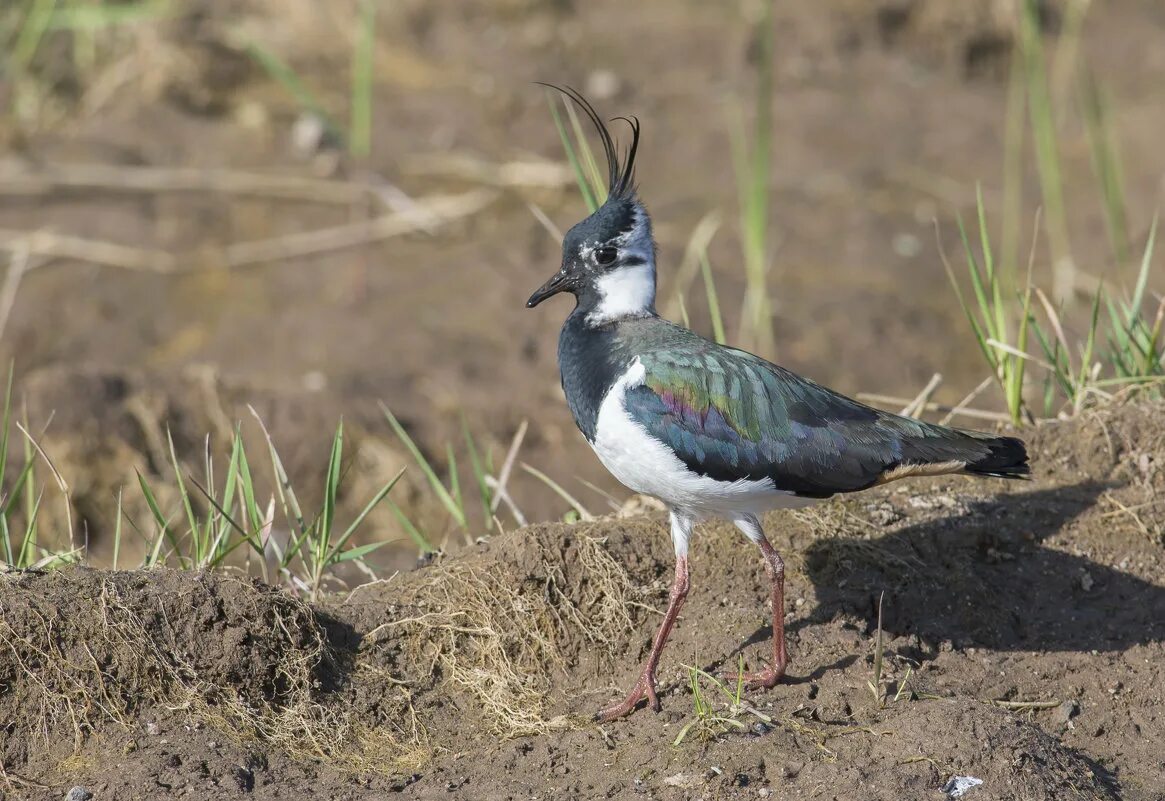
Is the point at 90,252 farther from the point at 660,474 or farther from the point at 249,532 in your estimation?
the point at 660,474

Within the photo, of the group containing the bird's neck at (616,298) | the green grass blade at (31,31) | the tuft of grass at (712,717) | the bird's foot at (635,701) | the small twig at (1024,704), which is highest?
the green grass blade at (31,31)

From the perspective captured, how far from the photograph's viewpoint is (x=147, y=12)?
10.2 meters

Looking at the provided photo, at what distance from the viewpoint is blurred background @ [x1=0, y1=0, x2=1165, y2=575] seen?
25.0 feet

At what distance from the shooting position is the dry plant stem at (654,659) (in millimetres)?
4496

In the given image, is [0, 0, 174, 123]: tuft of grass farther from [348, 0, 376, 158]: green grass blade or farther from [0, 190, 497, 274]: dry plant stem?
[348, 0, 376, 158]: green grass blade

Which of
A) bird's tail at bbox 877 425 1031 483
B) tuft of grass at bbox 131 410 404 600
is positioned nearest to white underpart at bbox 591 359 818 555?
bird's tail at bbox 877 425 1031 483

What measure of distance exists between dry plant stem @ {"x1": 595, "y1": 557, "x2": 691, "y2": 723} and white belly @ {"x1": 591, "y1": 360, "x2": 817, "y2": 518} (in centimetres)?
23

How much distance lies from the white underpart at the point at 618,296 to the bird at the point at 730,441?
16cm

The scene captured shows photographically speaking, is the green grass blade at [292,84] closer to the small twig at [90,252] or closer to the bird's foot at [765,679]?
the small twig at [90,252]

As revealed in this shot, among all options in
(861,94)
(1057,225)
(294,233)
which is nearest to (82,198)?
(294,233)

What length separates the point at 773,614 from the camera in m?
4.68

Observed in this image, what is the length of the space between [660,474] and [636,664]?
73 cm

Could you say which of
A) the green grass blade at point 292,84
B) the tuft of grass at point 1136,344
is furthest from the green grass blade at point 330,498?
the green grass blade at point 292,84

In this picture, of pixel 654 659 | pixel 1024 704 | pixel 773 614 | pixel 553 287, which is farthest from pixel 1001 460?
pixel 553 287
